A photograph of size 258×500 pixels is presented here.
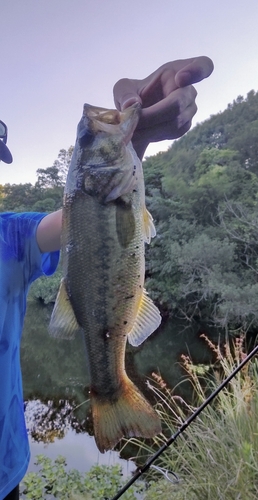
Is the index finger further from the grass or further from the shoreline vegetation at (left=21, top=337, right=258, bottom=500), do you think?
→ the grass

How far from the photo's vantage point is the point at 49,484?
13.0 ft

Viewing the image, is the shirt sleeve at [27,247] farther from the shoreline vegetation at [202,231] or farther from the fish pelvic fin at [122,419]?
the shoreline vegetation at [202,231]

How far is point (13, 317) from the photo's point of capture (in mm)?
1304

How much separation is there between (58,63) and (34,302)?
1052cm

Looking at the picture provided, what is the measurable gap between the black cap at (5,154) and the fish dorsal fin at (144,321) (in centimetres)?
102

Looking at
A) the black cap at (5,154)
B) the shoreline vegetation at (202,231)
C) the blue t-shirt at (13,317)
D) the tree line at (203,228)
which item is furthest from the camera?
the tree line at (203,228)

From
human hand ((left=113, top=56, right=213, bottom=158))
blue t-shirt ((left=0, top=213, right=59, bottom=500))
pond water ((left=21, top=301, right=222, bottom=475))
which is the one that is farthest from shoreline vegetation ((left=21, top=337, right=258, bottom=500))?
human hand ((left=113, top=56, right=213, bottom=158))

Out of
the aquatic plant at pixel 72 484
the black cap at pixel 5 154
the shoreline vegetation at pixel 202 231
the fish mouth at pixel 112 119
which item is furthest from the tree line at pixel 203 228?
the fish mouth at pixel 112 119

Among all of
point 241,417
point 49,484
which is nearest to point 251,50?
point 241,417

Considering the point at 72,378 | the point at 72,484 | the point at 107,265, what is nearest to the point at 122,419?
the point at 107,265

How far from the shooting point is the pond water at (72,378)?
5.58m

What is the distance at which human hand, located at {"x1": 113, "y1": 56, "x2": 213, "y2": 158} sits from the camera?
105cm

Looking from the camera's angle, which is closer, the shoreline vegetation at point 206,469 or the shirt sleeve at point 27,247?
the shirt sleeve at point 27,247

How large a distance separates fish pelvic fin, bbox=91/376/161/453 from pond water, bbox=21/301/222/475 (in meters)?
4.30
